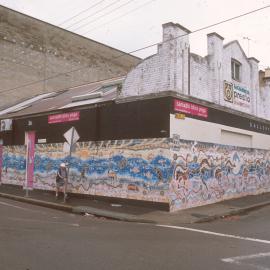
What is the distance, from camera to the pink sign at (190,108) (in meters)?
16.7

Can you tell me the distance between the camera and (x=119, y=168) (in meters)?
17.6

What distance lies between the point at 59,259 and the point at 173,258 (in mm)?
2022

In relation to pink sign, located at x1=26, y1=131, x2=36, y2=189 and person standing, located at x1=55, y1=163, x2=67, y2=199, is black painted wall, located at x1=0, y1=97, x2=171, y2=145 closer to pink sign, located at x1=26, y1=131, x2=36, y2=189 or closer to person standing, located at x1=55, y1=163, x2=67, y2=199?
pink sign, located at x1=26, y1=131, x2=36, y2=189

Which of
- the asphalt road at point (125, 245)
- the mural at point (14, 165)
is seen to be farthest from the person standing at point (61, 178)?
the asphalt road at point (125, 245)

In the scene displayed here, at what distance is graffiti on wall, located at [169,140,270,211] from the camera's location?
54.0 feet

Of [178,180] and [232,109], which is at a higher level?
[232,109]

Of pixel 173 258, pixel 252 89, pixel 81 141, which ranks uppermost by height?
pixel 252 89

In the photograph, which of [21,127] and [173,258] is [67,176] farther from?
[173,258]

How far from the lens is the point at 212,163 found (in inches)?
727

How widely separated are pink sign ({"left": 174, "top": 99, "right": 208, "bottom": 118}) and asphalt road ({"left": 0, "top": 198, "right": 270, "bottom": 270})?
4.95 m

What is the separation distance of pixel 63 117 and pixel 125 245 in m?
12.5

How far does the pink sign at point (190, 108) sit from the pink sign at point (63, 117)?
17.2 feet

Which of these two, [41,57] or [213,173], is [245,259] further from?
[41,57]

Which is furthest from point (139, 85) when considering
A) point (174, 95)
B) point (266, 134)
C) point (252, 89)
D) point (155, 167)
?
point (266, 134)
